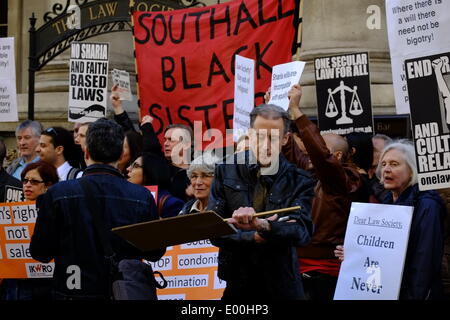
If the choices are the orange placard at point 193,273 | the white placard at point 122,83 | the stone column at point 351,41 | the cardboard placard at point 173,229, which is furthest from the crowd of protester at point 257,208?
the stone column at point 351,41

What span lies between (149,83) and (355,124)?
199 centimetres

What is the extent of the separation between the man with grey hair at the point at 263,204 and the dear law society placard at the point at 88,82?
509 cm

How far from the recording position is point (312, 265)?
7.37 meters

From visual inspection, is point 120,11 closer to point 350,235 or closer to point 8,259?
point 8,259

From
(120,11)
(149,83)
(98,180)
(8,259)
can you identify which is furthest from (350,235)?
(120,11)

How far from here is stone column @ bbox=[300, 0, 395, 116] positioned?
13.7 m

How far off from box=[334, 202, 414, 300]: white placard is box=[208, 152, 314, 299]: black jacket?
97cm

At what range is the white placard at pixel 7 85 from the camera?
1124 centimetres

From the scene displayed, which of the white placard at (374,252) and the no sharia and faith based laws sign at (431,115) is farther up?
the no sharia and faith based laws sign at (431,115)

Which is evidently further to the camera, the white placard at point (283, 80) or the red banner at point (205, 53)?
the red banner at point (205, 53)

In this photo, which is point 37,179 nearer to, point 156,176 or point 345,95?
point 156,176

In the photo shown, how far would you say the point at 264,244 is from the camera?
5.75 m

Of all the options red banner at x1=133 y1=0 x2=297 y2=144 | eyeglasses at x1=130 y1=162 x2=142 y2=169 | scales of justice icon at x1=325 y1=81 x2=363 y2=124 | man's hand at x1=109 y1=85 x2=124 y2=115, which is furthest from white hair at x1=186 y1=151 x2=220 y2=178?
man's hand at x1=109 y1=85 x2=124 y2=115

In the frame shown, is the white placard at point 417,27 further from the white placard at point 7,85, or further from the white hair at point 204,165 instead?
the white placard at point 7,85
